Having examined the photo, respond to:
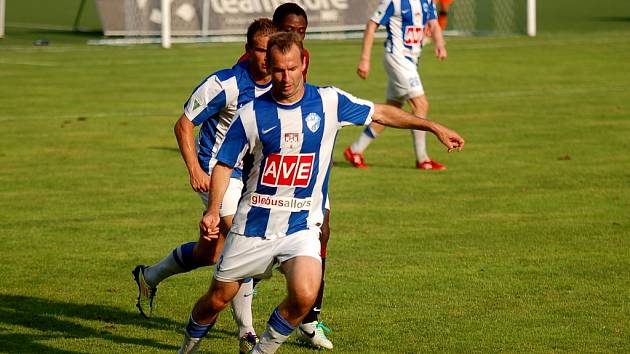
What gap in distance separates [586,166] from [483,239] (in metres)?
4.41

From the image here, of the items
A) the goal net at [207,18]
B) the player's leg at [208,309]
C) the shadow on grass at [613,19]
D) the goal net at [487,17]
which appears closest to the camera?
the player's leg at [208,309]

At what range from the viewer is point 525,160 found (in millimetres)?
15992

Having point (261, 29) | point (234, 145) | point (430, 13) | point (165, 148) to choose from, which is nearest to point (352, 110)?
point (234, 145)

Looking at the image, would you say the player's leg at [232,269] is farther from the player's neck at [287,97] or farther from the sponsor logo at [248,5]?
the sponsor logo at [248,5]

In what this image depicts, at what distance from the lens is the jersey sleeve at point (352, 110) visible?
7.21 meters

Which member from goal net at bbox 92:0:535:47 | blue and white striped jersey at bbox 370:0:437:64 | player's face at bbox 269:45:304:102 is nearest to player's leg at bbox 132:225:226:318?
player's face at bbox 269:45:304:102

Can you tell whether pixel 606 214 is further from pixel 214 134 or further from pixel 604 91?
pixel 604 91

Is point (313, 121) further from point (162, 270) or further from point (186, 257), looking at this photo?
point (162, 270)

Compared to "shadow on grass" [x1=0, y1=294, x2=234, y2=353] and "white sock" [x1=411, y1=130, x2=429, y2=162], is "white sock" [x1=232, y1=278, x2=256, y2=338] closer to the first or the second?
"shadow on grass" [x1=0, y1=294, x2=234, y2=353]

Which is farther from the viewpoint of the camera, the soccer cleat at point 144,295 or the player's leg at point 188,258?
the soccer cleat at point 144,295

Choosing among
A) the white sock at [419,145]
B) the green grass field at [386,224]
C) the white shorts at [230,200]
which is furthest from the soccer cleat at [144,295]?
the white sock at [419,145]

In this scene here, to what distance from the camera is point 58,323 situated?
882cm

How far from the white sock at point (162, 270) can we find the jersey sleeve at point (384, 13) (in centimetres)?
790

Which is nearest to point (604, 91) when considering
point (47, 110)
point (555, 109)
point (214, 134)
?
point (555, 109)
